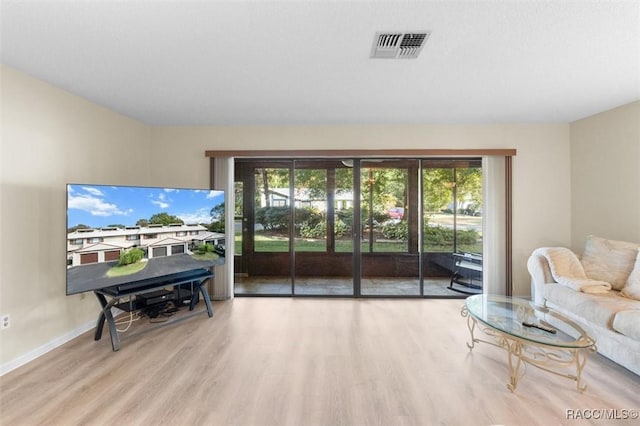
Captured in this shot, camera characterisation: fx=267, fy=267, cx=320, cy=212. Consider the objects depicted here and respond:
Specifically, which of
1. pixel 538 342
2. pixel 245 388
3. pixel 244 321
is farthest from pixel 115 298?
pixel 538 342

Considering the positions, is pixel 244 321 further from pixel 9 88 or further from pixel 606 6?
pixel 606 6

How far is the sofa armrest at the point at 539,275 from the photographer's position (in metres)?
2.99

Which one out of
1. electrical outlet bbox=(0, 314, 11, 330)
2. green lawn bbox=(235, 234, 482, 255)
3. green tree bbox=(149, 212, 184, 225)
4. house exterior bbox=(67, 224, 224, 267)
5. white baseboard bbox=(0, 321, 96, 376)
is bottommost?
white baseboard bbox=(0, 321, 96, 376)

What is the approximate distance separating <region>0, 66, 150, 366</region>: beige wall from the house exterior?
1.55ft

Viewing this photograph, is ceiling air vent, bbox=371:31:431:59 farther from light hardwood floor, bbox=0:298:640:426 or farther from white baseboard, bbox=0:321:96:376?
white baseboard, bbox=0:321:96:376

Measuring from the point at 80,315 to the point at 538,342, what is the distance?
4195 mm

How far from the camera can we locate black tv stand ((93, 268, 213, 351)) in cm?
254

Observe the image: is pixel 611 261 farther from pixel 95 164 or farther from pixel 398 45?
pixel 95 164

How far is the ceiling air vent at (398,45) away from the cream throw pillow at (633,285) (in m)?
2.99

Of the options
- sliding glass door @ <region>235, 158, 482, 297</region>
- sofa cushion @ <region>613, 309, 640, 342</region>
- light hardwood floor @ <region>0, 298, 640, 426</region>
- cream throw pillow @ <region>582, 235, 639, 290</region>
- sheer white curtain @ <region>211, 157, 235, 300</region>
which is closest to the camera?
light hardwood floor @ <region>0, 298, 640, 426</region>

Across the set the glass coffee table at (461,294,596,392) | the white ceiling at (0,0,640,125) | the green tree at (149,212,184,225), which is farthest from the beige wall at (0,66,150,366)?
the glass coffee table at (461,294,596,392)

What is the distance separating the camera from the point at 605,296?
253cm

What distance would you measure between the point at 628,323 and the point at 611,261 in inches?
43.5

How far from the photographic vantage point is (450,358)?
2.39 meters
